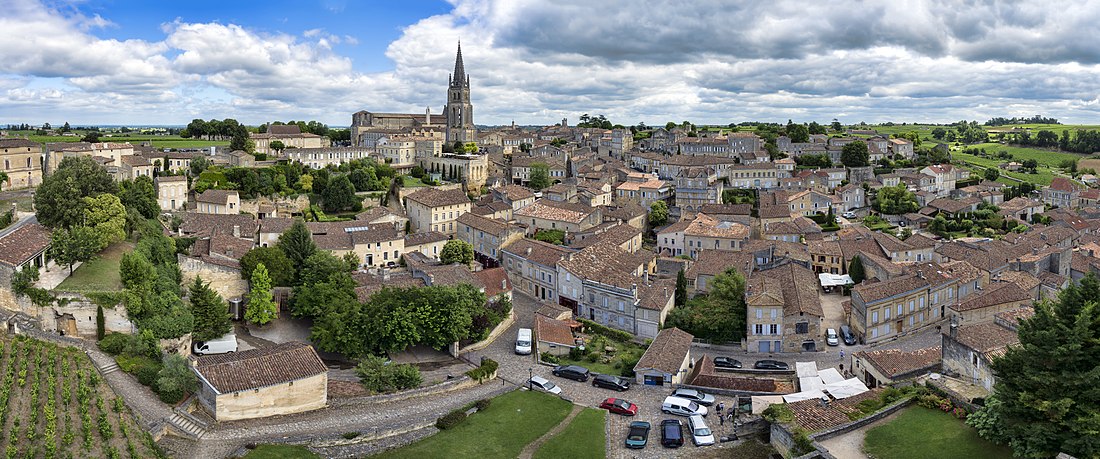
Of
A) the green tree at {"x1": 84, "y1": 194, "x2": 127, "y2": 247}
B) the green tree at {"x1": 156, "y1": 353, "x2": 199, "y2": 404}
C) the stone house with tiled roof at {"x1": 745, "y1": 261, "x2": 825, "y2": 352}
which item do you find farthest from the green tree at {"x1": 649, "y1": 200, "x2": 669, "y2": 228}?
the green tree at {"x1": 156, "y1": 353, "x2": 199, "y2": 404}

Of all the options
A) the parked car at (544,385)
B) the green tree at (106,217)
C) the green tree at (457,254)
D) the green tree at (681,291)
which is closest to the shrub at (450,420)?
the parked car at (544,385)

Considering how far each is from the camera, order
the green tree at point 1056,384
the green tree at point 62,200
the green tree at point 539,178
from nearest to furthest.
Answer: the green tree at point 1056,384 → the green tree at point 62,200 → the green tree at point 539,178

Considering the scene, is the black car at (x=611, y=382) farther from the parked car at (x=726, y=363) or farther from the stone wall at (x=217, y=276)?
the stone wall at (x=217, y=276)

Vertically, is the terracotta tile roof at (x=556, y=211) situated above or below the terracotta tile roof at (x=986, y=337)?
above

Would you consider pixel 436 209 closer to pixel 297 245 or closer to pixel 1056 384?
pixel 297 245

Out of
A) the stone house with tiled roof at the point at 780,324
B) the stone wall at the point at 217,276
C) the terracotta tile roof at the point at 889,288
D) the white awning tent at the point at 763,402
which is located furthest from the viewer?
the terracotta tile roof at the point at 889,288
